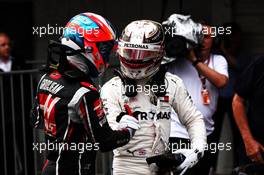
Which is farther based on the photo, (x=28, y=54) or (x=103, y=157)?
(x=28, y=54)

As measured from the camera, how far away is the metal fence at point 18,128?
7.01 metres

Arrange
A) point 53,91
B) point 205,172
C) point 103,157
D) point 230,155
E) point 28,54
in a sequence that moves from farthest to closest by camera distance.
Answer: point 28,54
point 230,155
point 103,157
point 205,172
point 53,91

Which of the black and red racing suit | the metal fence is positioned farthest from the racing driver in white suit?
the metal fence

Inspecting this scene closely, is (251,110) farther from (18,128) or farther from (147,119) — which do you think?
(18,128)

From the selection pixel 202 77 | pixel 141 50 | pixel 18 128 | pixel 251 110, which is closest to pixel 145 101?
pixel 141 50

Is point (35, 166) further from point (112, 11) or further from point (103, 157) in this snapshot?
point (112, 11)

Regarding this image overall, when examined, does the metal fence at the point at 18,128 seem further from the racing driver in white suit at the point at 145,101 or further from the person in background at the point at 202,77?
the racing driver in white suit at the point at 145,101

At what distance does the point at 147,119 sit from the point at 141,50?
42 centimetres

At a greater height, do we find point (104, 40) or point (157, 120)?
point (104, 40)

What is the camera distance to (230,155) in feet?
28.4

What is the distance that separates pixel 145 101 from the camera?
4.58 meters

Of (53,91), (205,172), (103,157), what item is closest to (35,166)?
(103,157)

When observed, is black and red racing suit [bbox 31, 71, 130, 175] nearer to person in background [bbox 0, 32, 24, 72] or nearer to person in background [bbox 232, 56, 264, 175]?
person in background [bbox 232, 56, 264, 175]

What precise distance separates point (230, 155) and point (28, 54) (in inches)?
108
